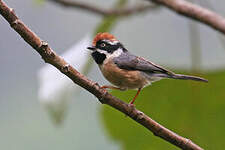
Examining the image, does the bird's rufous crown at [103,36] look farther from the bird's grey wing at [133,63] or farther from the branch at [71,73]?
the branch at [71,73]

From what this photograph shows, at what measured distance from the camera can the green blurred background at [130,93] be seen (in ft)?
7.04

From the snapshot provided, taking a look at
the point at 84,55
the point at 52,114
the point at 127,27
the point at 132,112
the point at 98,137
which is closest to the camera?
the point at 132,112

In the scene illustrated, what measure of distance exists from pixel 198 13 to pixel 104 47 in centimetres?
45

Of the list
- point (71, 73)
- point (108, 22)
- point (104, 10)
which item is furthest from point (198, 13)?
point (71, 73)

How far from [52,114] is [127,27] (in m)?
1.91

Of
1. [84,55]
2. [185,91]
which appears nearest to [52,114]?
[84,55]

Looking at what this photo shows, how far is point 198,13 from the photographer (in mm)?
2018

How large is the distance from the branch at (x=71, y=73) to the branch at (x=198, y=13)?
631 mm

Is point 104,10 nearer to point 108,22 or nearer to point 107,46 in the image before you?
point 108,22

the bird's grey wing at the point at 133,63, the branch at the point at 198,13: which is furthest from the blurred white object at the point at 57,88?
the branch at the point at 198,13

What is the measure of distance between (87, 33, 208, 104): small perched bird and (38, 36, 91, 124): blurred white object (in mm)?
76

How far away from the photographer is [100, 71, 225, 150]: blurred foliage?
2125mm

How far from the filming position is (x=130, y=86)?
213 cm

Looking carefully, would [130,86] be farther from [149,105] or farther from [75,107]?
[75,107]
